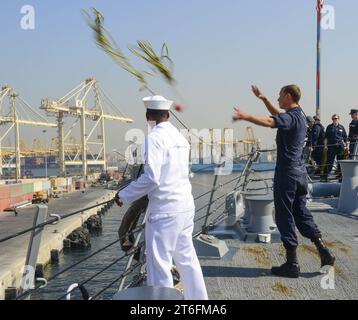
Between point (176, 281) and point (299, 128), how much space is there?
179 cm

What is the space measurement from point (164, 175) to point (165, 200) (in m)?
0.17

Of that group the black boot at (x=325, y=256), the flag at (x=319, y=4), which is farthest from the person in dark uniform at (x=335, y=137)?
the black boot at (x=325, y=256)

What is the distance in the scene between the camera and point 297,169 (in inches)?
159

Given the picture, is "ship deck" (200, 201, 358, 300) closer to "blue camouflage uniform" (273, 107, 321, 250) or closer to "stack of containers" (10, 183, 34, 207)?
"blue camouflage uniform" (273, 107, 321, 250)

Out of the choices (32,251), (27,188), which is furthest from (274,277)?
(27,188)

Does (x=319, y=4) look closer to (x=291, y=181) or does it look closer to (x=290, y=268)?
(x=291, y=181)

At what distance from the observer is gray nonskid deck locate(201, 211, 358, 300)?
149 inches

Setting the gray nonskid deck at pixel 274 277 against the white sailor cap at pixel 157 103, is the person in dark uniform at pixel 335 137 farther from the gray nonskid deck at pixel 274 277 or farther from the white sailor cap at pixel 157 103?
the white sailor cap at pixel 157 103

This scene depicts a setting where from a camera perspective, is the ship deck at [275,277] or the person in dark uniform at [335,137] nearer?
the ship deck at [275,277]

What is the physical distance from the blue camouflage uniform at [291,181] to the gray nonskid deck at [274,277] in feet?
1.26

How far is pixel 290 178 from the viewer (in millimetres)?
3998

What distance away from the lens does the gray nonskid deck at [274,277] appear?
3.78 meters

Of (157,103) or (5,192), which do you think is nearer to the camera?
(157,103)

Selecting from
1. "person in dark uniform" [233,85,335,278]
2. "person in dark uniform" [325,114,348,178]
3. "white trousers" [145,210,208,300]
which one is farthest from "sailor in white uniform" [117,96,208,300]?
"person in dark uniform" [325,114,348,178]
